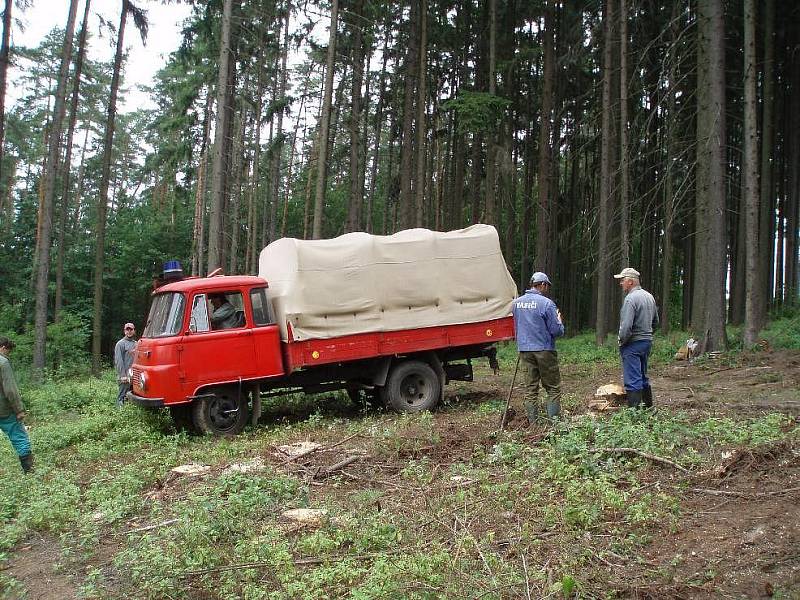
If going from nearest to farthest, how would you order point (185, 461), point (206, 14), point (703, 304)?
point (185, 461) < point (703, 304) < point (206, 14)

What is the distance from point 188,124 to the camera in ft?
82.7

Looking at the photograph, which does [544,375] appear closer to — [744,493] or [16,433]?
[744,493]

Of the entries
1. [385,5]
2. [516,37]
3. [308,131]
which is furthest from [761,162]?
[308,131]

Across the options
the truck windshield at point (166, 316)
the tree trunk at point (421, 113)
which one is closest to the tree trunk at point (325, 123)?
the tree trunk at point (421, 113)

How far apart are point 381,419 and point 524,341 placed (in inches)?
112

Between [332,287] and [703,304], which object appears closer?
[332,287]

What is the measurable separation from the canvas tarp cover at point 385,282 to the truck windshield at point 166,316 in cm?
151

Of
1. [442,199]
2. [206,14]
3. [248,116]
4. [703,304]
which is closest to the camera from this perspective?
[703,304]

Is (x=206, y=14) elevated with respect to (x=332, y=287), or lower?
elevated

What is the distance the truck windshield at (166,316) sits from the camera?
9.45 metres

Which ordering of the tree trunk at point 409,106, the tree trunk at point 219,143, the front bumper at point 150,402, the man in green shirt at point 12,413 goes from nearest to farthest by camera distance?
the man in green shirt at point 12,413, the front bumper at point 150,402, the tree trunk at point 219,143, the tree trunk at point 409,106

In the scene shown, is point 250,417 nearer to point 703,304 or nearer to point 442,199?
point 703,304

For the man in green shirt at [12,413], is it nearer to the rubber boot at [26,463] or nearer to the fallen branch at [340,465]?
the rubber boot at [26,463]

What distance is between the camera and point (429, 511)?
18.0 ft
